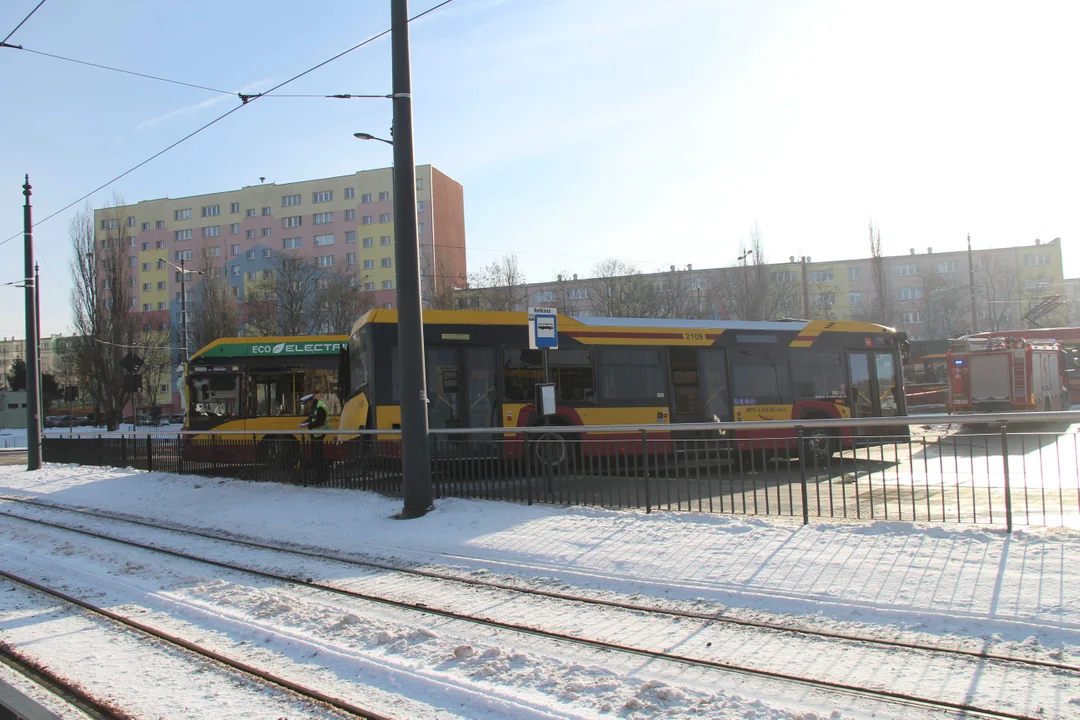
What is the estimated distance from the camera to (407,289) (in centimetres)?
1015

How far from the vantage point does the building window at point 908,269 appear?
7706 cm

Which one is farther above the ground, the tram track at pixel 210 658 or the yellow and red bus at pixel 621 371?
the yellow and red bus at pixel 621 371

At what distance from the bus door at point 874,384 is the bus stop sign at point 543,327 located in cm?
973

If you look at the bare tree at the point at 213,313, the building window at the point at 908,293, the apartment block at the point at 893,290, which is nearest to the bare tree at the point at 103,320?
the bare tree at the point at 213,313

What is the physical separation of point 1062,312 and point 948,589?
200ft

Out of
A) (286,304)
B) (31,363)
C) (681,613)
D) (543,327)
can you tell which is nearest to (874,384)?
(543,327)

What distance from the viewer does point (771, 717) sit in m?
3.79

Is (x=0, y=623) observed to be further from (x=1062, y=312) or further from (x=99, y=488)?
(x=1062, y=312)

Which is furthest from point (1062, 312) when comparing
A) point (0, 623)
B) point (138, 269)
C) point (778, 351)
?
point (138, 269)

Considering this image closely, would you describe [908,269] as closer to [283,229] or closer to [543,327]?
[283,229]

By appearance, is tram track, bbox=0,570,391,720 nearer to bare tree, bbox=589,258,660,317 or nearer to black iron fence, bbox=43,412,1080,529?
black iron fence, bbox=43,412,1080,529

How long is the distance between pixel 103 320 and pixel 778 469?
46072mm

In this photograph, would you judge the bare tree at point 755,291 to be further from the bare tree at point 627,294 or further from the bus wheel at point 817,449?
the bus wheel at point 817,449

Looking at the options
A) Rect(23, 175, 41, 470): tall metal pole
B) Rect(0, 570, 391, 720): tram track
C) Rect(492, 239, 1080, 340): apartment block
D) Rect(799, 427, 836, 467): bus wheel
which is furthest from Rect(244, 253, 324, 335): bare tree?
Rect(799, 427, 836, 467): bus wheel
